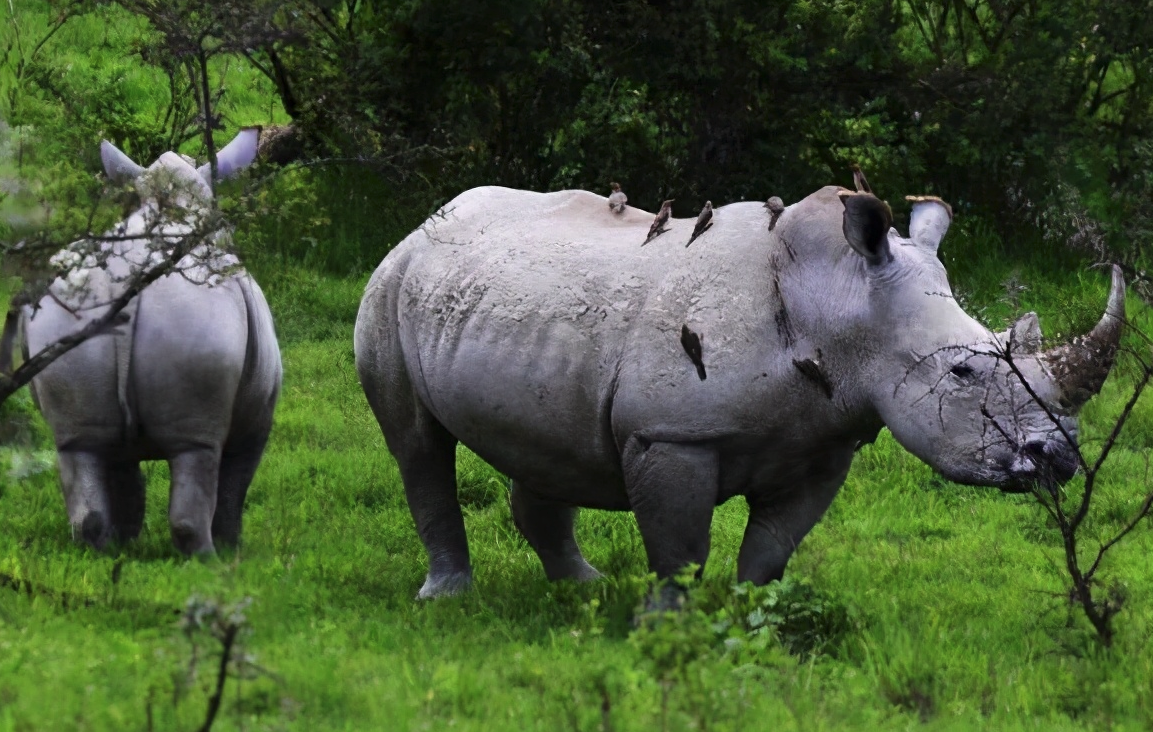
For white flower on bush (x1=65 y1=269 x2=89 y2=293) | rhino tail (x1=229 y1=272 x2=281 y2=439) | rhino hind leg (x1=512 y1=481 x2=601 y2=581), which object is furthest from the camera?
rhino hind leg (x1=512 y1=481 x2=601 y2=581)

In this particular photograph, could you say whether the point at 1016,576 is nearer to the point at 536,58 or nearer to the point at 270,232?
the point at 536,58

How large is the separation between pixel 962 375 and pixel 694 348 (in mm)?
883

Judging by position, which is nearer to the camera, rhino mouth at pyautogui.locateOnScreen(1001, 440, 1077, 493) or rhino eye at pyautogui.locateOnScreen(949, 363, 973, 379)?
rhino mouth at pyautogui.locateOnScreen(1001, 440, 1077, 493)

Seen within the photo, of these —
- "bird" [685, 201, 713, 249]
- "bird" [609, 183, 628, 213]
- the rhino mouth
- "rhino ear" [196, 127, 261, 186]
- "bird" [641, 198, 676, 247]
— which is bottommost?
the rhino mouth

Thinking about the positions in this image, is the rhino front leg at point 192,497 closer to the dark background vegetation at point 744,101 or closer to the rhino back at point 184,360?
the rhino back at point 184,360

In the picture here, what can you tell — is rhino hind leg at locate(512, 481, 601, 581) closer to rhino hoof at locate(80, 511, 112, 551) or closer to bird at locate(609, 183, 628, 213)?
bird at locate(609, 183, 628, 213)

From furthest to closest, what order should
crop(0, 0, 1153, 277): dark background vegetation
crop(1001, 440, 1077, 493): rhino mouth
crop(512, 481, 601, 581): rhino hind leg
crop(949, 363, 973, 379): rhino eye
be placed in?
1. crop(0, 0, 1153, 277): dark background vegetation
2. crop(512, 481, 601, 581): rhino hind leg
3. crop(949, 363, 973, 379): rhino eye
4. crop(1001, 440, 1077, 493): rhino mouth

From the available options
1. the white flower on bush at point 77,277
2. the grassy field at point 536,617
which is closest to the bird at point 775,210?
the grassy field at point 536,617

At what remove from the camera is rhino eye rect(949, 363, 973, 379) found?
216 inches

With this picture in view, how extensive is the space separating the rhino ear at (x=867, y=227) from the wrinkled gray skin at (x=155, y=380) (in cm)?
232

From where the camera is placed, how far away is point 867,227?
559 cm

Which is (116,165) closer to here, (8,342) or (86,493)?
(8,342)

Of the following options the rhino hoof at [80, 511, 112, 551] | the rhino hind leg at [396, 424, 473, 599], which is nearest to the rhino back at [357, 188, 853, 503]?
the rhino hind leg at [396, 424, 473, 599]

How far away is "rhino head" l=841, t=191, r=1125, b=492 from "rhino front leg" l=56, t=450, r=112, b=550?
3.07 metres
